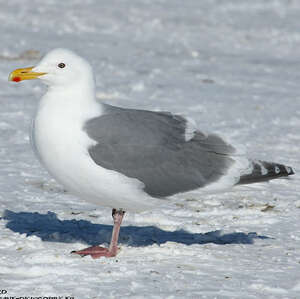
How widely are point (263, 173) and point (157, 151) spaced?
80 cm

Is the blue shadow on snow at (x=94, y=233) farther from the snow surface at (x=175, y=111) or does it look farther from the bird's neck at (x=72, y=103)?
the bird's neck at (x=72, y=103)

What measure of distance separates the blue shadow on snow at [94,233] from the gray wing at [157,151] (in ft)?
1.97

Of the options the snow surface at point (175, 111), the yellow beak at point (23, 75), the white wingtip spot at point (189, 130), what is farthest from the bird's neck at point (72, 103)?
the snow surface at point (175, 111)

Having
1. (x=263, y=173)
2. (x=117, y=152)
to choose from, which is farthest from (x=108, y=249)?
(x=263, y=173)

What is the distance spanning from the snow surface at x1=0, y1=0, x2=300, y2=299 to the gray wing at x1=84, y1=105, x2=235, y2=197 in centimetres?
33

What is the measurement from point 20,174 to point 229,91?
512cm

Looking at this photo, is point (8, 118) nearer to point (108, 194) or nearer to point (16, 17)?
point (108, 194)

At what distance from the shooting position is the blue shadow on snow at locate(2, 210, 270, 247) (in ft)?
19.6

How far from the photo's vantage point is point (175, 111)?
10.3 meters

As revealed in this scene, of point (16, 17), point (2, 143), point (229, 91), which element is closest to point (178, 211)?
point (2, 143)

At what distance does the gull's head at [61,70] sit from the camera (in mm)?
5586

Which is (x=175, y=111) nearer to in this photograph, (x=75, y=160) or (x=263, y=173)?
(x=263, y=173)

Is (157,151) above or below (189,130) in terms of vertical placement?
below

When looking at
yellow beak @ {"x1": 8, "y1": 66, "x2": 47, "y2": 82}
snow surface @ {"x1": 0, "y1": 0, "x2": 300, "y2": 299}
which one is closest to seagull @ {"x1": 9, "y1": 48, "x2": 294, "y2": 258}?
yellow beak @ {"x1": 8, "y1": 66, "x2": 47, "y2": 82}
